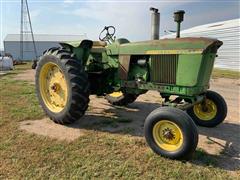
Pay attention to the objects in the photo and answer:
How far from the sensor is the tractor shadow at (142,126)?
12.7ft

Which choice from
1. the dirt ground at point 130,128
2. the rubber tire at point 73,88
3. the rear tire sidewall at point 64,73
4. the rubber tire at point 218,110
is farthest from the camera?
the rubber tire at point 218,110

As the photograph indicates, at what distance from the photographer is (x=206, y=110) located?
547 centimetres

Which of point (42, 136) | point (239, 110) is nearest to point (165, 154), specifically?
point (42, 136)

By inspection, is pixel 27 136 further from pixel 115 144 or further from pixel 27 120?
pixel 115 144

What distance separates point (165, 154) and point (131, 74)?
1.88m

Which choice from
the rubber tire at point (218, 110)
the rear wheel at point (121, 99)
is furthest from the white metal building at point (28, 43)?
the rubber tire at point (218, 110)

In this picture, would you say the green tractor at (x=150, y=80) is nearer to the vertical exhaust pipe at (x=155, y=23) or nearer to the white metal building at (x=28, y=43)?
the vertical exhaust pipe at (x=155, y=23)

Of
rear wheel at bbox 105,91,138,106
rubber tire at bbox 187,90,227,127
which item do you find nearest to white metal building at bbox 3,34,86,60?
rear wheel at bbox 105,91,138,106

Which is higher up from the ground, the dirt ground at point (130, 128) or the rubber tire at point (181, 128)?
the rubber tire at point (181, 128)

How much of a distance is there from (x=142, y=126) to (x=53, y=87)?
1905mm

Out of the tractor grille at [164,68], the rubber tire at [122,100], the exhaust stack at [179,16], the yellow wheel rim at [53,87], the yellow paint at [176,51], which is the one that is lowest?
the rubber tire at [122,100]

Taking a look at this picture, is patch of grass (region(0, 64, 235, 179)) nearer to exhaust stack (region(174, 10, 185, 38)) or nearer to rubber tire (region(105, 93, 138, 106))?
rubber tire (region(105, 93, 138, 106))

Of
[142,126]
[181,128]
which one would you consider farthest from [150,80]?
[181,128]

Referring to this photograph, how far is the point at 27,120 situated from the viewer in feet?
18.4
